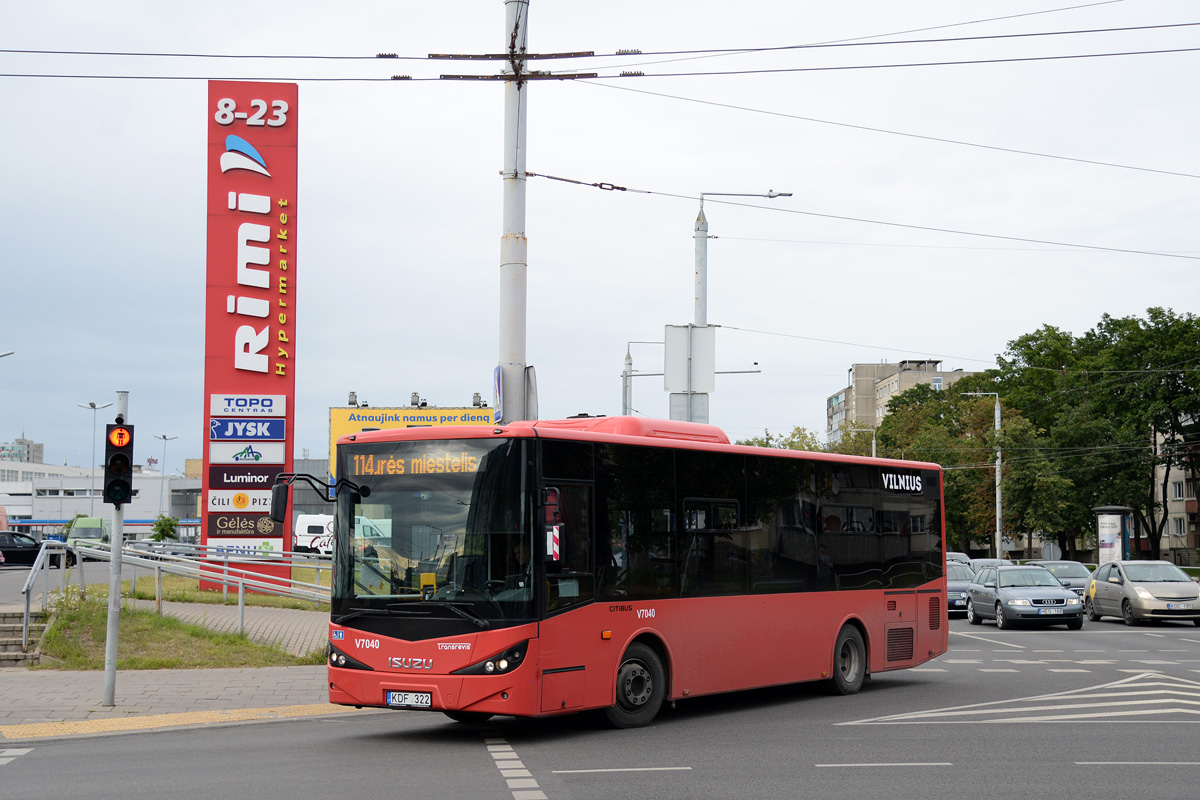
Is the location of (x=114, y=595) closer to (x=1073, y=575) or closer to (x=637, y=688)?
(x=637, y=688)

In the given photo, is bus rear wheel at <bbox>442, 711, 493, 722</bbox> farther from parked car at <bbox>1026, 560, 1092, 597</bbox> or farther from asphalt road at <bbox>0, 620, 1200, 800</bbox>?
parked car at <bbox>1026, 560, 1092, 597</bbox>

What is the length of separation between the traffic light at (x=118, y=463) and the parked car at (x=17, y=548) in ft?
145

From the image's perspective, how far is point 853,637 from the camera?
16.7m

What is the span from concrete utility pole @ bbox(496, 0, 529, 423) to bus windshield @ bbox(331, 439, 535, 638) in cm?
296

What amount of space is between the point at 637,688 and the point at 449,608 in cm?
238

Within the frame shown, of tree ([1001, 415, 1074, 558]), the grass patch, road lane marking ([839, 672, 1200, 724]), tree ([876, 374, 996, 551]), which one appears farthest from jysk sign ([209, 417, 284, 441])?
tree ([876, 374, 996, 551])

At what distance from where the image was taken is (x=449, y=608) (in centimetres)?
1182

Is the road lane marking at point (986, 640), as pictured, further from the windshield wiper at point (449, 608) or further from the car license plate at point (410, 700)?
the car license plate at point (410, 700)

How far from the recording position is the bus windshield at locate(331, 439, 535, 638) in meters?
11.8

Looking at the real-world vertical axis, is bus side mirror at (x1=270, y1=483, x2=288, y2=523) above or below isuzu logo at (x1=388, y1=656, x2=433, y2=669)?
above

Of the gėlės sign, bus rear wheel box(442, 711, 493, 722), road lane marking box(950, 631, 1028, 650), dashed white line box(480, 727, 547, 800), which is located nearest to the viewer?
dashed white line box(480, 727, 547, 800)

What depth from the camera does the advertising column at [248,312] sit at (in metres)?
31.3

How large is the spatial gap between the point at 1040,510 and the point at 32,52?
192 ft

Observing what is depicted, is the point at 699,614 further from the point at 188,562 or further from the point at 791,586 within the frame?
the point at 188,562
